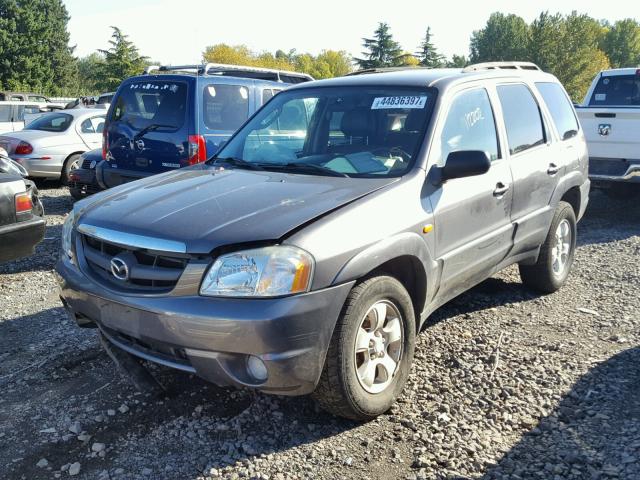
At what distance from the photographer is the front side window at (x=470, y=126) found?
3754mm

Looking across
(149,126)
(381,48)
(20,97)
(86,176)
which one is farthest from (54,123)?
(381,48)

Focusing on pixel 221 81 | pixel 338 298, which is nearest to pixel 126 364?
pixel 338 298

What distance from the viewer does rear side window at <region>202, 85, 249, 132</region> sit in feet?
23.2

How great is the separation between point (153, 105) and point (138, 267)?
4.85 meters

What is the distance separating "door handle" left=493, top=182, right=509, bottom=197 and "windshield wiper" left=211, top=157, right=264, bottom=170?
5.24 ft

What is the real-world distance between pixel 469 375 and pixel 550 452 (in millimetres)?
852

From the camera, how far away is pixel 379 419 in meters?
3.25

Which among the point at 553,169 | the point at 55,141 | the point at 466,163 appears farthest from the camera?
the point at 55,141

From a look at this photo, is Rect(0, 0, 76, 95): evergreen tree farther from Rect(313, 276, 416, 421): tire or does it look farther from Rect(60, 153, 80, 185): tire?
Rect(313, 276, 416, 421): tire

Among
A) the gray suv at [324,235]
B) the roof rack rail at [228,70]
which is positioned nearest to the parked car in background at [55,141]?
the roof rack rail at [228,70]

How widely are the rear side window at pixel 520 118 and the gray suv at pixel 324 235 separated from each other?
0.8 inches

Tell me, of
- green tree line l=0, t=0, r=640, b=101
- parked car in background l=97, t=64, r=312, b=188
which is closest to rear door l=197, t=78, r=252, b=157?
parked car in background l=97, t=64, r=312, b=188

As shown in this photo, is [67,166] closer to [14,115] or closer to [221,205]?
[14,115]

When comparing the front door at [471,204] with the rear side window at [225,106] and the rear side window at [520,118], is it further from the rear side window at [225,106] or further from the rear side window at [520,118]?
the rear side window at [225,106]
